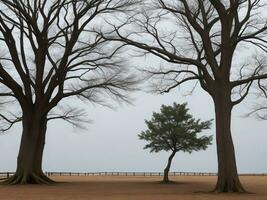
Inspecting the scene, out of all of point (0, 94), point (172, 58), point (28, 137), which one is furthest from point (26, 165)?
point (172, 58)

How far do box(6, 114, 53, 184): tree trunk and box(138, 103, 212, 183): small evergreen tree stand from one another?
13.3 meters

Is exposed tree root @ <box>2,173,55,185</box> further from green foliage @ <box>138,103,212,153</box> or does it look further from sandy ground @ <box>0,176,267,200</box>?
green foliage @ <box>138,103,212,153</box>

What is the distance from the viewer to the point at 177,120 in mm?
48469

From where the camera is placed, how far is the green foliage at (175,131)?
47719 mm

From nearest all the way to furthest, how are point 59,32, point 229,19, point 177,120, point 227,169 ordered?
point 227,169
point 229,19
point 59,32
point 177,120

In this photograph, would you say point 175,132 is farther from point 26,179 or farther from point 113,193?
point 113,193

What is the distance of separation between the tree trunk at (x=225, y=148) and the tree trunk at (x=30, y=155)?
14.1m

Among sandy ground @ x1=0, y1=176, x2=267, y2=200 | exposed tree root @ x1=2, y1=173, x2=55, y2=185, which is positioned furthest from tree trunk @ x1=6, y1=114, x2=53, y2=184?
sandy ground @ x1=0, y1=176, x2=267, y2=200

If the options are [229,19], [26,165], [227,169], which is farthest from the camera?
[26,165]

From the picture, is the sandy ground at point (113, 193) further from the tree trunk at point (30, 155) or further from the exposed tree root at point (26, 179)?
the tree trunk at point (30, 155)

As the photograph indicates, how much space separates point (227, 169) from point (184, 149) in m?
22.4

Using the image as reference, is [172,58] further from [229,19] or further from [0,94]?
[0,94]

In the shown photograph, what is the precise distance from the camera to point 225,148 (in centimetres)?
2652

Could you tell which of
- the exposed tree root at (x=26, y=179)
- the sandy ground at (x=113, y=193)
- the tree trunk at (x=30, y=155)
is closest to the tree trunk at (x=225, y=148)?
the sandy ground at (x=113, y=193)
